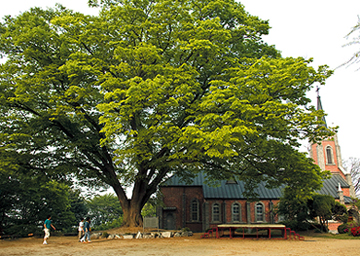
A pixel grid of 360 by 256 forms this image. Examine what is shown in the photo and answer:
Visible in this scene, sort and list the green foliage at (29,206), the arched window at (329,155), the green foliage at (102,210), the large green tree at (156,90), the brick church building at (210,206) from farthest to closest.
A: the green foliage at (102,210), the arched window at (329,155), the brick church building at (210,206), the green foliage at (29,206), the large green tree at (156,90)

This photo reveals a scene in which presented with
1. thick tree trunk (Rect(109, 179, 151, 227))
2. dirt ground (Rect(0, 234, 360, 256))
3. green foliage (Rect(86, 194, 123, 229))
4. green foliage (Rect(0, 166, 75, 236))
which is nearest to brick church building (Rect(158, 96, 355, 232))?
green foliage (Rect(0, 166, 75, 236))

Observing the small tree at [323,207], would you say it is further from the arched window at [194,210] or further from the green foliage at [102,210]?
the green foliage at [102,210]

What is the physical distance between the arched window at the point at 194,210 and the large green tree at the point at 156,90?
18309mm

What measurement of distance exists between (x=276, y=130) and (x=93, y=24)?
12.0 metres

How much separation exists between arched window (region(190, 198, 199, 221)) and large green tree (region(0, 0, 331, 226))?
18.3 metres

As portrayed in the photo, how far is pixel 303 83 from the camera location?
1510cm

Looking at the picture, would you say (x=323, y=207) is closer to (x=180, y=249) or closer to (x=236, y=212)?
(x=236, y=212)

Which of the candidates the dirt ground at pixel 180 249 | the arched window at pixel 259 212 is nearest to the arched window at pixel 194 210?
the arched window at pixel 259 212

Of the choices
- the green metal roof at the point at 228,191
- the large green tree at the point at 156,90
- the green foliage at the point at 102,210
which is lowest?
the green foliage at the point at 102,210

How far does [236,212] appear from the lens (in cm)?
3856

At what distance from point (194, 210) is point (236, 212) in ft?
18.1

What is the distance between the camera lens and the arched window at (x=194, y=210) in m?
38.2

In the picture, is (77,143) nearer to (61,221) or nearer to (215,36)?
(215,36)

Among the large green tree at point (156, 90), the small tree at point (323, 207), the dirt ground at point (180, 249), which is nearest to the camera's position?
the dirt ground at point (180, 249)
